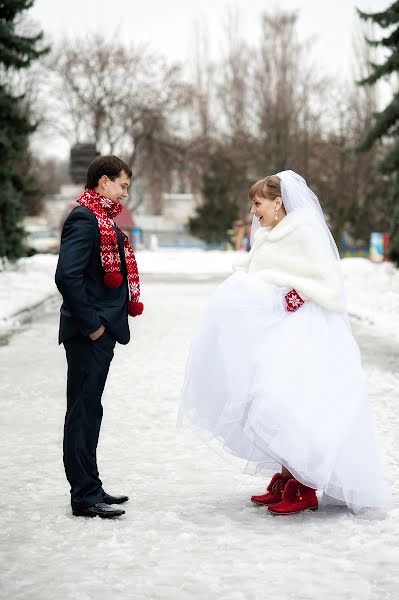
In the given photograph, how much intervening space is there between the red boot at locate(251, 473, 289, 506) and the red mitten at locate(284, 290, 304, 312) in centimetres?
90

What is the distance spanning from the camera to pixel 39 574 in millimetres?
4383

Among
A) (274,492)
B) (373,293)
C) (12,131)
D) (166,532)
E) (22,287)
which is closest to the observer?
(166,532)

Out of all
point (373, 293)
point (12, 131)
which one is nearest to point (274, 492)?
point (373, 293)

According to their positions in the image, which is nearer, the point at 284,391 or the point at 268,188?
the point at 284,391

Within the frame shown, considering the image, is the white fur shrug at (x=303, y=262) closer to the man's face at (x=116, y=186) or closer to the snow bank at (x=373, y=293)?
the man's face at (x=116, y=186)

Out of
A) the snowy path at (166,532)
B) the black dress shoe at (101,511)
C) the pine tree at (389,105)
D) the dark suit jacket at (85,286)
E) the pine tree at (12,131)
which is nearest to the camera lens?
the snowy path at (166,532)

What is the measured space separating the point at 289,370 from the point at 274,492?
2.47ft

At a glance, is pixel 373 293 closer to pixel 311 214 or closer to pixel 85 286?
pixel 311 214

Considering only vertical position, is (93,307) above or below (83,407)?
above

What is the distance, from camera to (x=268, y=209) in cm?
548

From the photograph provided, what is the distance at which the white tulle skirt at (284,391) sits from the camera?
5.18m

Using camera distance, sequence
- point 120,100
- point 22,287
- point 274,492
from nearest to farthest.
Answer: point 274,492 < point 22,287 < point 120,100

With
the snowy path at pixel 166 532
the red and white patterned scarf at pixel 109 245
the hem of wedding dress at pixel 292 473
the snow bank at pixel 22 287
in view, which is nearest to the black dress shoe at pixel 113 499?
the snowy path at pixel 166 532

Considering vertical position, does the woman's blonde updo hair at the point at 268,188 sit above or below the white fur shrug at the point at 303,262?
above
